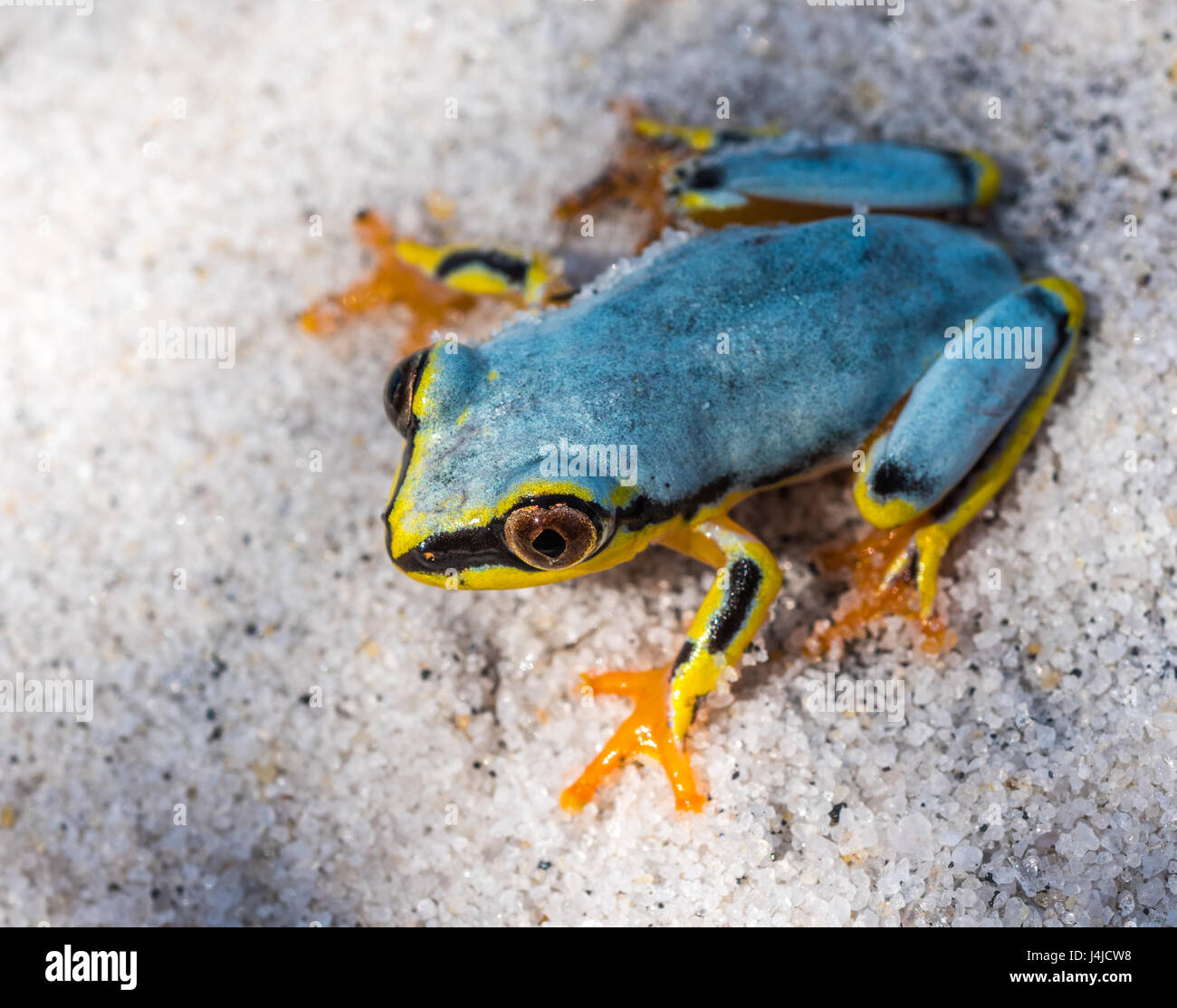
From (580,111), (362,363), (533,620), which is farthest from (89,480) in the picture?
(580,111)

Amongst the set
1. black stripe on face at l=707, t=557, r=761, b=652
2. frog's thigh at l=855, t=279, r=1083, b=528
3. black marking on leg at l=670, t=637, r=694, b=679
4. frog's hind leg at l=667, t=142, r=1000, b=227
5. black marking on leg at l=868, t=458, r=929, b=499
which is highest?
frog's hind leg at l=667, t=142, r=1000, b=227

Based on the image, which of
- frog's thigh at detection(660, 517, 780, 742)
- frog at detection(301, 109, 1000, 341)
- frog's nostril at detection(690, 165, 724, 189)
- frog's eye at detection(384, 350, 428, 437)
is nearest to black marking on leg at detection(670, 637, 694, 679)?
frog's thigh at detection(660, 517, 780, 742)

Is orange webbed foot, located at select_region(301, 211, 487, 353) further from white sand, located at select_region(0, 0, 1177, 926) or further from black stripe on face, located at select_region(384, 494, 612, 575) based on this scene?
black stripe on face, located at select_region(384, 494, 612, 575)

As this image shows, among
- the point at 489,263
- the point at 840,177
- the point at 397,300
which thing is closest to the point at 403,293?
the point at 397,300

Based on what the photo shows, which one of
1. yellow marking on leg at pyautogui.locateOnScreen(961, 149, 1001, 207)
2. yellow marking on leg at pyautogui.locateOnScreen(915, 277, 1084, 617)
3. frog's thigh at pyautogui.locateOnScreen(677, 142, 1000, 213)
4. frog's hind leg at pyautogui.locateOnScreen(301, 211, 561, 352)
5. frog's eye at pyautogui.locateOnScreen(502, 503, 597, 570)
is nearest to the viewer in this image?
frog's eye at pyautogui.locateOnScreen(502, 503, 597, 570)

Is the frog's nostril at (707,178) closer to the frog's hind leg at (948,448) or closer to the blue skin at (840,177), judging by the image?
the blue skin at (840,177)

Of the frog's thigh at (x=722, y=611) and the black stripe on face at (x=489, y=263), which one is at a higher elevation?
the black stripe on face at (x=489, y=263)

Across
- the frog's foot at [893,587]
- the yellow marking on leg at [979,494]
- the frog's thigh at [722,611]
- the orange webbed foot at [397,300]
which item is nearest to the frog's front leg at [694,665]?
the frog's thigh at [722,611]
